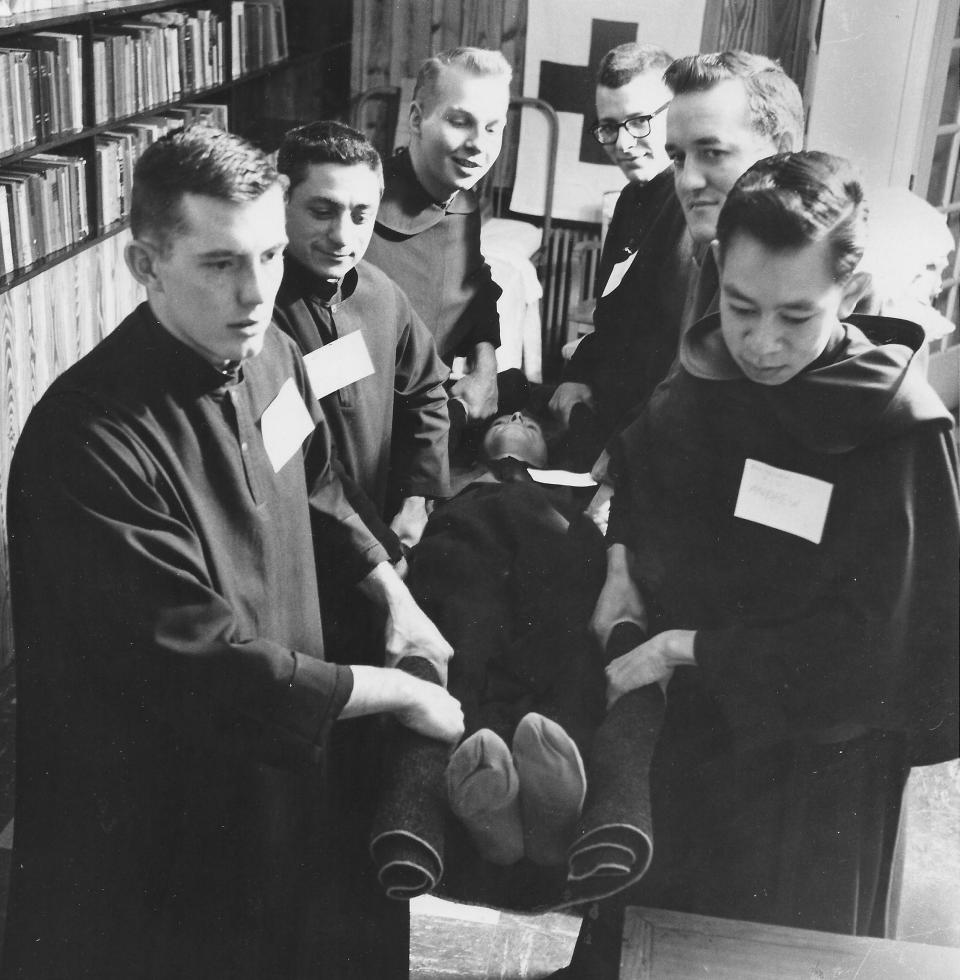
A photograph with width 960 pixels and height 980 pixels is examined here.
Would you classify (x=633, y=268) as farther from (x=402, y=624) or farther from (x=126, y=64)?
(x=126, y=64)

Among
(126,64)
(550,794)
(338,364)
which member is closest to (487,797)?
(550,794)

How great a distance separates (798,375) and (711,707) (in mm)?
435

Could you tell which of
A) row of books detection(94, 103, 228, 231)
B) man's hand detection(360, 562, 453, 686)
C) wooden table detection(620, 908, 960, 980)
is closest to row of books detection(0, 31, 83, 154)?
row of books detection(94, 103, 228, 231)

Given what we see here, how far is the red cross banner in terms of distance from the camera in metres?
2.98

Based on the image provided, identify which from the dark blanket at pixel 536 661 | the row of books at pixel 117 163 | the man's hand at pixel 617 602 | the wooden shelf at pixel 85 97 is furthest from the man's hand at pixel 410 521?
the row of books at pixel 117 163

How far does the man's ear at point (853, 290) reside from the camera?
1.34m

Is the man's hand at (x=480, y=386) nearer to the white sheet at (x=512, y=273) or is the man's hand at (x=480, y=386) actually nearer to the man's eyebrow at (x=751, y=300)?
the man's eyebrow at (x=751, y=300)

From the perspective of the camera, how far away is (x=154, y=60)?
3592 millimetres

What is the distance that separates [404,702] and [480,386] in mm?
1193

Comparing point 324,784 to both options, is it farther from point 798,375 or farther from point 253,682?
point 798,375

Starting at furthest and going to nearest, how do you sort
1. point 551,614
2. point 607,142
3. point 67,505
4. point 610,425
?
point 607,142 → point 610,425 → point 551,614 → point 67,505

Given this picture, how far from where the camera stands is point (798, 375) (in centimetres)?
138

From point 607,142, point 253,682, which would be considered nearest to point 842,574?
point 253,682

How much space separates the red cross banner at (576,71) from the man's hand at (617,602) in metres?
1.54
